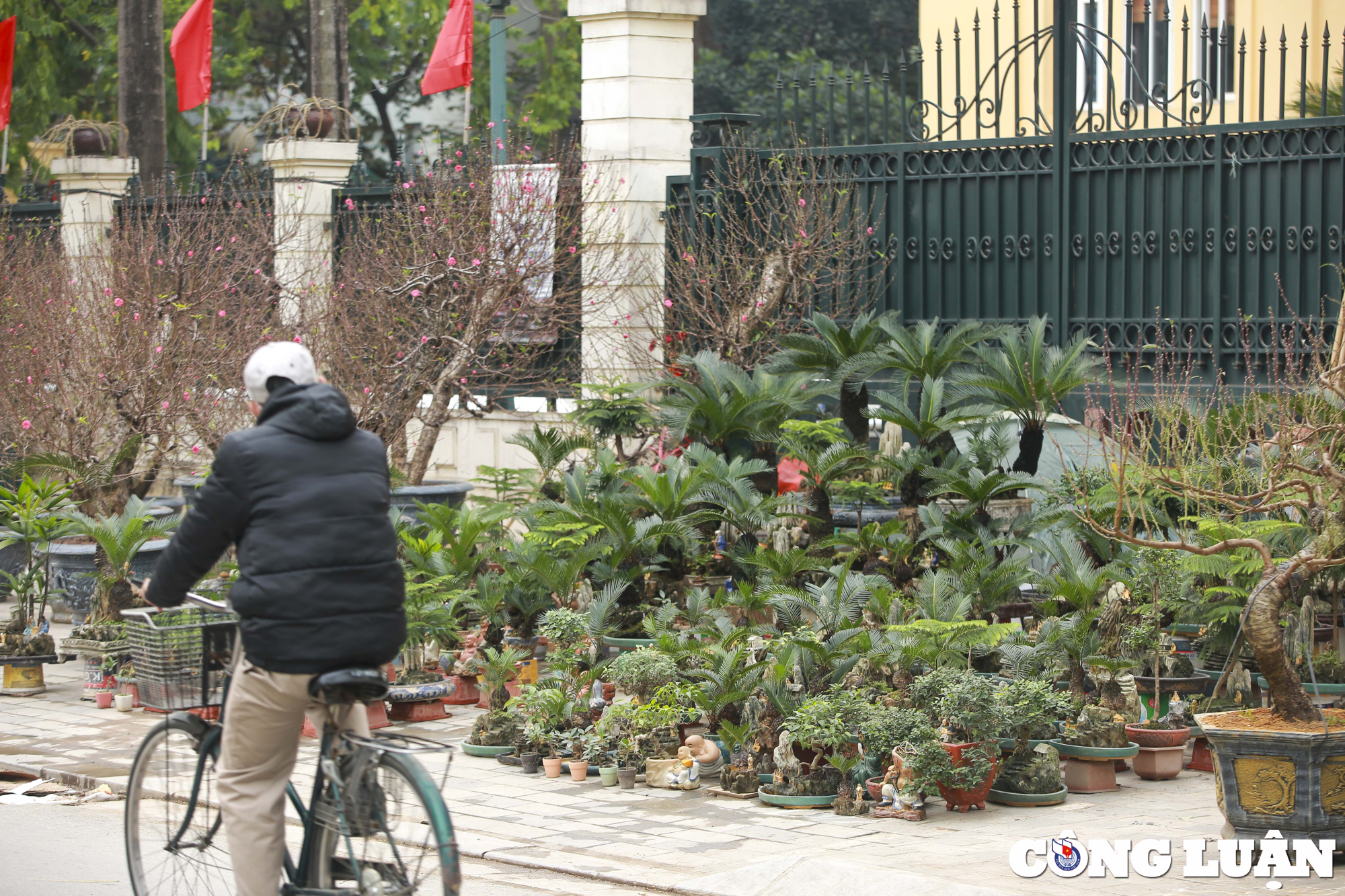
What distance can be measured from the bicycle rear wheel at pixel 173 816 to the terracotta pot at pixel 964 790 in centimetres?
312

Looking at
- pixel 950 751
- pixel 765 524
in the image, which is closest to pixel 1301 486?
pixel 950 751

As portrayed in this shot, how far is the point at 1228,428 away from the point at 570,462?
194 inches

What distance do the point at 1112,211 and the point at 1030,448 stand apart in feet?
7.75

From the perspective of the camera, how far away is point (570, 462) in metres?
12.4

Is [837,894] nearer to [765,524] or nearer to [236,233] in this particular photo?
[765,524]

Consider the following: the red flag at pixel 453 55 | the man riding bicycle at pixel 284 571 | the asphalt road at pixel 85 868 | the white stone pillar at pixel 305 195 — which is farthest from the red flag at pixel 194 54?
the man riding bicycle at pixel 284 571

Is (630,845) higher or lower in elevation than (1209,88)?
lower

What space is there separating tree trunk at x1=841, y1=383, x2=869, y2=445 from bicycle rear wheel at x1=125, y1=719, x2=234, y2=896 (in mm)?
6471

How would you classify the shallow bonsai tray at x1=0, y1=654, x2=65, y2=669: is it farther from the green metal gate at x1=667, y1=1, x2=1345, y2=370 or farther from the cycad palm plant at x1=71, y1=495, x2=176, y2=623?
the green metal gate at x1=667, y1=1, x2=1345, y2=370

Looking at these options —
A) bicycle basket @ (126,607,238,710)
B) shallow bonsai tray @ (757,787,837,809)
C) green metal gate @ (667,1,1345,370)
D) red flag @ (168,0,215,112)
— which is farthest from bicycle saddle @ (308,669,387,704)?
red flag @ (168,0,215,112)

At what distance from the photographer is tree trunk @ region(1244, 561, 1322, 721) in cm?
633

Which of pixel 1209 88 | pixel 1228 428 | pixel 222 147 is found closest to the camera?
pixel 1228 428

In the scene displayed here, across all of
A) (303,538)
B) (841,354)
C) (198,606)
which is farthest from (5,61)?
(303,538)

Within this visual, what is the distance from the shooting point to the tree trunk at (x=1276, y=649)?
6.33 meters
